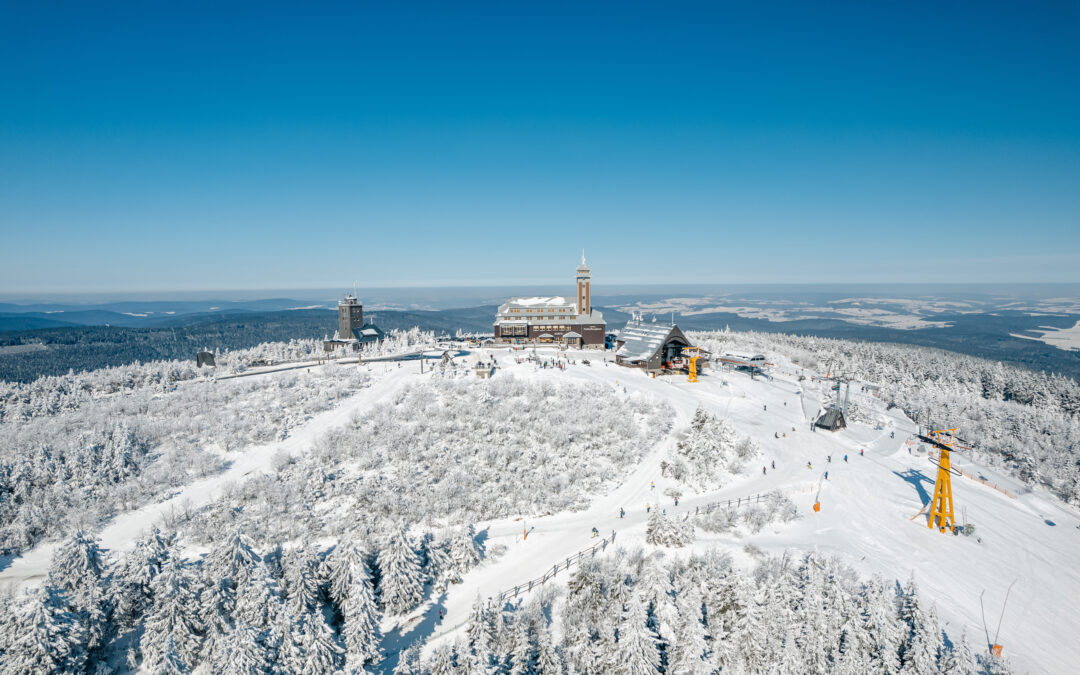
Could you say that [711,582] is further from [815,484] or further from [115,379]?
[115,379]

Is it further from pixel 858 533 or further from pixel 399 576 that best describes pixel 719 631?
pixel 399 576

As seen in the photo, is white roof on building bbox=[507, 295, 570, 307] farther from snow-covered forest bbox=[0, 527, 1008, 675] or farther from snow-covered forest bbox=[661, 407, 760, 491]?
snow-covered forest bbox=[0, 527, 1008, 675]

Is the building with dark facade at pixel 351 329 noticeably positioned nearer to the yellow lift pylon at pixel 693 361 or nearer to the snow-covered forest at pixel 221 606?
the yellow lift pylon at pixel 693 361

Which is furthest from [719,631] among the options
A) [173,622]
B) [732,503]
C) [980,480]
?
[980,480]

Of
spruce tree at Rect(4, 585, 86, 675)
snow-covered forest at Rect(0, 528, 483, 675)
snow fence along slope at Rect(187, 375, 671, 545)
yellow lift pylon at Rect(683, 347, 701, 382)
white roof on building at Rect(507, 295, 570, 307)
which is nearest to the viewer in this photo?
spruce tree at Rect(4, 585, 86, 675)

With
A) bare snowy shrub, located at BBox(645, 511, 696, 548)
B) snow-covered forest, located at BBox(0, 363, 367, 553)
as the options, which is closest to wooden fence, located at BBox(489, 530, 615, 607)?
bare snowy shrub, located at BBox(645, 511, 696, 548)

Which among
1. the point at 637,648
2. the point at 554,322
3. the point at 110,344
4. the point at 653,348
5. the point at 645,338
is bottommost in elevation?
the point at 637,648
